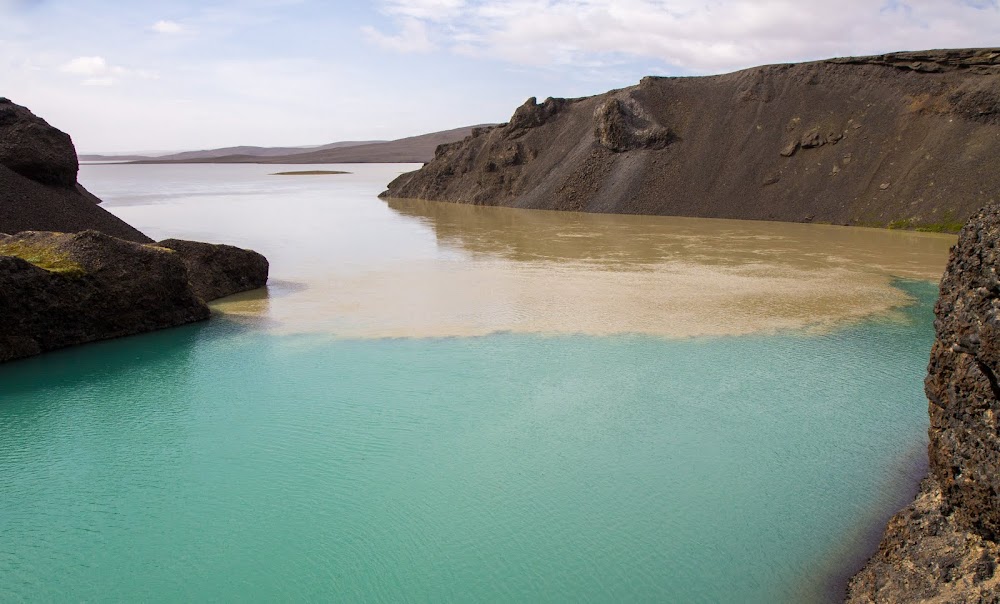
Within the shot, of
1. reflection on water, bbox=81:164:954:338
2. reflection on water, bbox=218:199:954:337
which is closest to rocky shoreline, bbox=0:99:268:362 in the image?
reflection on water, bbox=81:164:954:338

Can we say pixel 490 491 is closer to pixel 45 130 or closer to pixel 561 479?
pixel 561 479

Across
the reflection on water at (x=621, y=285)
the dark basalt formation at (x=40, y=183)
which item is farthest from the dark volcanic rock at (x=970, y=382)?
the dark basalt formation at (x=40, y=183)

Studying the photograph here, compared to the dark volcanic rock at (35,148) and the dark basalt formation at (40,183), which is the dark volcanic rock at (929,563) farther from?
the dark volcanic rock at (35,148)

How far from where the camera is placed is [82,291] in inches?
379

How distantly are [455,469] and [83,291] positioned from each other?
6.53 m

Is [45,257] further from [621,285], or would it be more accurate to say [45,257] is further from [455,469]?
[621,285]

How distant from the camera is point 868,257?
1700 cm

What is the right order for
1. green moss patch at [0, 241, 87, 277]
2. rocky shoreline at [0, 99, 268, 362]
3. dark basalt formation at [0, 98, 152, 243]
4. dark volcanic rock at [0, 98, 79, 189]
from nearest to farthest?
rocky shoreline at [0, 99, 268, 362] → green moss patch at [0, 241, 87, 277] → dark basalt formation at [0, 98, 152, 243] → dark volcanic rock at [0, 98, 79, 189]

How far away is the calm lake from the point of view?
4531 millimetres

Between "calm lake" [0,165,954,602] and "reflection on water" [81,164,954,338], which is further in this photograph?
"reflection on water" [81,164,954,338]

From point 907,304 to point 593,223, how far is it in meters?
15.1

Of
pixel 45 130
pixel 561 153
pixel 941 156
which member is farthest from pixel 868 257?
pixel 561 153

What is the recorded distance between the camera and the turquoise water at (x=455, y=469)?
4.49 m

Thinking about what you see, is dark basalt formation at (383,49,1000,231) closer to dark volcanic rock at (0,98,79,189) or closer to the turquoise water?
the turquoise water
